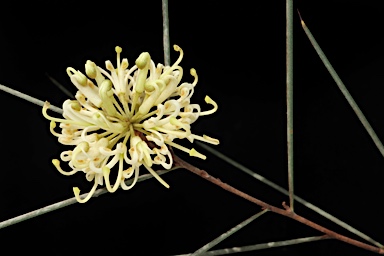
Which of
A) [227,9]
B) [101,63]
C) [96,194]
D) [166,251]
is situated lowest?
[96,194]

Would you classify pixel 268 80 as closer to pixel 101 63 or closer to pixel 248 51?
pixel 248 51

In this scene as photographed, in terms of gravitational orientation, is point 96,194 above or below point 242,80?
below

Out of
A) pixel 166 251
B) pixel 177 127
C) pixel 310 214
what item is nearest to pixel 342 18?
pixel 310 214

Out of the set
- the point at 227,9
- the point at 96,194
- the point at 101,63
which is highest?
the point at 227,9

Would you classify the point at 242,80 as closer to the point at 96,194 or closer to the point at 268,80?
the point at 268,80

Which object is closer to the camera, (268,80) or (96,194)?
(96,194)

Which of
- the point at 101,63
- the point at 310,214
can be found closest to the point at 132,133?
the point at 101,63
